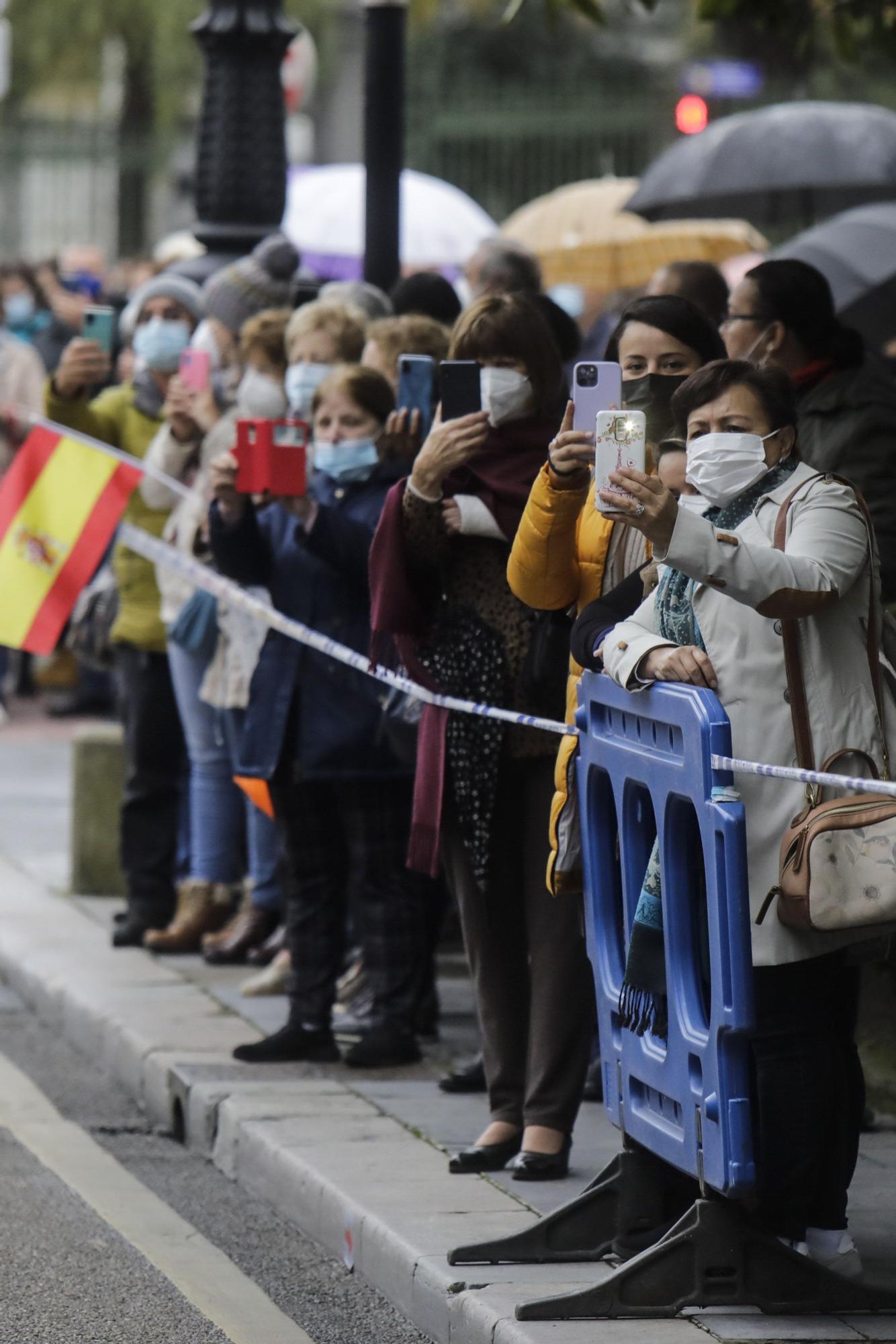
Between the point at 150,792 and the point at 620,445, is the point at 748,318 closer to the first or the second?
the point at 620,445

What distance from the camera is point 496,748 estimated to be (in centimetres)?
575

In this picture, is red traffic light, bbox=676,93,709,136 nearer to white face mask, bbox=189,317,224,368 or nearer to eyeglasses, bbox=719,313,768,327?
white face mask, bbox=189,317,224,368

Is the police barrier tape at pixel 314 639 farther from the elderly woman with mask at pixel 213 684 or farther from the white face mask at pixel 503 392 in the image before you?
the white face mask at pixel 503 392

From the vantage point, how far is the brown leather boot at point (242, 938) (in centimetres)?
842

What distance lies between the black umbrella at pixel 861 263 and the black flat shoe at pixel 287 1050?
12.8 ft

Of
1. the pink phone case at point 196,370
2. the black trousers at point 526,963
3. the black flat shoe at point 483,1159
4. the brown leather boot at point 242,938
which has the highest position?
the pink phone case at point 196,370

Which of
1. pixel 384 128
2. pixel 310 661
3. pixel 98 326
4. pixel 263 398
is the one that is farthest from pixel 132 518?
pixel 310 661

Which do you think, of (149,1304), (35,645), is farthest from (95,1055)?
(149,1304)

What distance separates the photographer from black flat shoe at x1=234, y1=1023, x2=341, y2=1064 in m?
7.02

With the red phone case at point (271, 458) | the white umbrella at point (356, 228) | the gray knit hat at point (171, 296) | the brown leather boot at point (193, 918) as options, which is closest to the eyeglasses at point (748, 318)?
the red phone case at point (271, 458)

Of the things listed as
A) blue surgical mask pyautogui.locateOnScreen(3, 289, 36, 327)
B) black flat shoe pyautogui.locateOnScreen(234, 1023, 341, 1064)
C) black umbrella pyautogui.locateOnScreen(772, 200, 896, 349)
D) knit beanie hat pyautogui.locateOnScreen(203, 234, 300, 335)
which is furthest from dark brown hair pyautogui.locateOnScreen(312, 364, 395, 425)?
blue surgical mask pyautogui.locateOnScreen(3, 289, 36, 327)

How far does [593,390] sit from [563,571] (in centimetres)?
46

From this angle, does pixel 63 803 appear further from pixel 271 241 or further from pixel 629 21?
pixel 629 21

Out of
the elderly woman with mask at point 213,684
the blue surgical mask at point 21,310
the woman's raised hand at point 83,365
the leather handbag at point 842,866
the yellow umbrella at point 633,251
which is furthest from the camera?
the blue surgical mask at point 21,310
